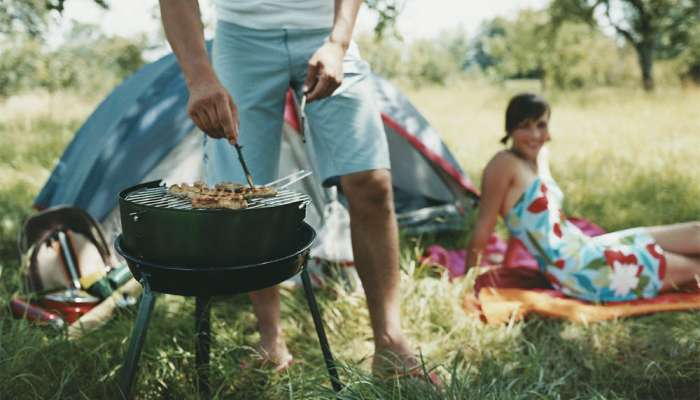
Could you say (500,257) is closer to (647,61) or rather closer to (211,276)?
(211,276)

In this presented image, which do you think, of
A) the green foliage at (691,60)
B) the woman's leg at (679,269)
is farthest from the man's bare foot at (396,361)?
the green foliage at (691,60)

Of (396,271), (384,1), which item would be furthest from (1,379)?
(384,1)

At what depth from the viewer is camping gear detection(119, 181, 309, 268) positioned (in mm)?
1253

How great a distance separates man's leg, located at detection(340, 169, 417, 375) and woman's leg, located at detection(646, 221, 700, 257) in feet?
4.94

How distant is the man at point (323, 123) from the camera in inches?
73.9

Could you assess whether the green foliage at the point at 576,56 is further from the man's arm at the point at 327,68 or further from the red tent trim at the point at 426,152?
the man's arm at the point at 327,68

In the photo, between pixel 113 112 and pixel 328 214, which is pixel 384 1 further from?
pixel 113 112

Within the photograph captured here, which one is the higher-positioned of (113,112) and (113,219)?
(113,112)

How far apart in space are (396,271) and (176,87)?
82.0 inches

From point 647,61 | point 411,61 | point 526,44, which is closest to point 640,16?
point 647,61

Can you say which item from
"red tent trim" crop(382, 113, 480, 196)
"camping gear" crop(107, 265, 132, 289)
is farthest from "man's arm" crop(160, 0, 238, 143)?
"red tent trim" crop(382, 113, 480, 196)

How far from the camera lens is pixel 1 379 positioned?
5.70 ft

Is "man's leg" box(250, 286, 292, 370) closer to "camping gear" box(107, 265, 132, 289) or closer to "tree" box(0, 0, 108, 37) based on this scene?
"camping gear" box(107, 265, 132, 289)

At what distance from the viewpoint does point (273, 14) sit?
191 cm
